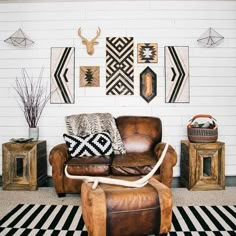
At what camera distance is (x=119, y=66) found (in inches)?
165

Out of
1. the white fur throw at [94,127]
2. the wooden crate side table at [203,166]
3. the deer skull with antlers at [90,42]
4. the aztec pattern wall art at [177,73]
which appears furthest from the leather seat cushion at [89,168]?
the deer skull with antlers at [90,42]

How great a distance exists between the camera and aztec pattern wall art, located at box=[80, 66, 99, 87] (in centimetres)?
420

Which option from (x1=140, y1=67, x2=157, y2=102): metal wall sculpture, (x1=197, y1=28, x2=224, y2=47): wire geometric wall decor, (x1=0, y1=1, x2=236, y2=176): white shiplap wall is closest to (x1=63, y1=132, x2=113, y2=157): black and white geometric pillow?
(x1=0, y1=1, x2=236, y2=176): white shiplap wall

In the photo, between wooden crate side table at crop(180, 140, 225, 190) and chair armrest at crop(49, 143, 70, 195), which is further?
wooden crate side table at crop(180, 140, 225, 190)

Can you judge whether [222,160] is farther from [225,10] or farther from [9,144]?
[9,144]

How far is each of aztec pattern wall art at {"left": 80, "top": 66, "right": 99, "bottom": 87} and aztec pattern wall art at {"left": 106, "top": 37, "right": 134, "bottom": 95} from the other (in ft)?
0.54

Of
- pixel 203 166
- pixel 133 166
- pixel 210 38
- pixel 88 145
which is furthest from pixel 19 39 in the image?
pixel 203 166

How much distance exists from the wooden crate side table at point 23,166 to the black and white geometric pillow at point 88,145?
56cm

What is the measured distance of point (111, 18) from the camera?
4.20 meters

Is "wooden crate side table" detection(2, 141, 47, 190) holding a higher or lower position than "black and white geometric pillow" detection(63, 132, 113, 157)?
lower

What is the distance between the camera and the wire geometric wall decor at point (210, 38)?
4.06m

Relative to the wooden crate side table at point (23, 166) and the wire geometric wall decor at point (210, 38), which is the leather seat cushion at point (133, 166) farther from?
the wire geometric wall decor at point (210, 38)

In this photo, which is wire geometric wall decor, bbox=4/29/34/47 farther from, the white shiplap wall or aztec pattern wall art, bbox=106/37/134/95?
aztec pattern wall art, bbox=106/37/134/95

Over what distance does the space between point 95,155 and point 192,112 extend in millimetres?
1703
